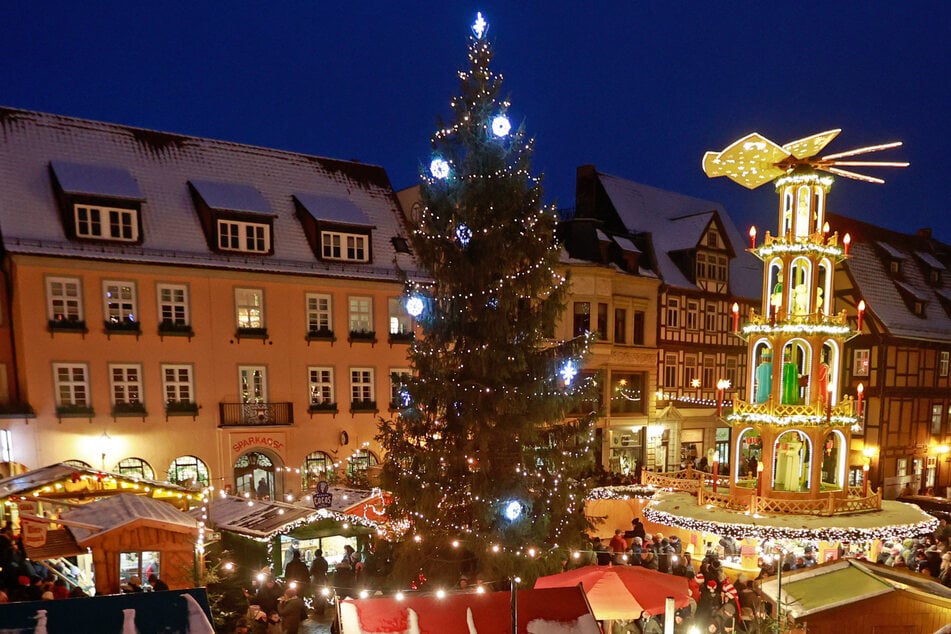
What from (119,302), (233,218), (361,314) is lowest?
(361,314)

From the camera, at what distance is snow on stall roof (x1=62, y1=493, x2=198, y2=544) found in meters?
10.3

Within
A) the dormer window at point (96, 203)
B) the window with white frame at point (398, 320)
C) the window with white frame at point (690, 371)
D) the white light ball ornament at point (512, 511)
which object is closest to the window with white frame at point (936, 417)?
the window with white frame at point (690, 371)

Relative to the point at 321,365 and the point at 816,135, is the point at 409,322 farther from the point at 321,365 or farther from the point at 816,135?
the point at 816,135

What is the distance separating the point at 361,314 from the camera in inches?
869

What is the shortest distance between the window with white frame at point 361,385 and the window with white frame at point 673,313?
1420 cm

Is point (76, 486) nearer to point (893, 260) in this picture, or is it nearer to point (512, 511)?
point (512, 511)

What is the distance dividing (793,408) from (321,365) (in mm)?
15004

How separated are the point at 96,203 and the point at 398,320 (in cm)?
1054

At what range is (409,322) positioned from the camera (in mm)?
23156

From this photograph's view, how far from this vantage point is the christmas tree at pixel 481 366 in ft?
33.9

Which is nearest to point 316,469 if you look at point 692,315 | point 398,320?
point 398,320

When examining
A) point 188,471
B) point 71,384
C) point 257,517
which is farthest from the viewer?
point 188,471

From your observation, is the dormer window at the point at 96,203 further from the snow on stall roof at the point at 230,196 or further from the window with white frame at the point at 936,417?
the window with white frame at the point at 936,417

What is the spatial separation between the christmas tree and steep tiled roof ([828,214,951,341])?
20820 mm
